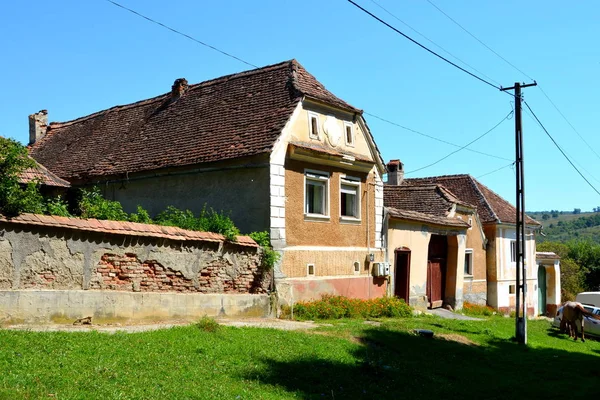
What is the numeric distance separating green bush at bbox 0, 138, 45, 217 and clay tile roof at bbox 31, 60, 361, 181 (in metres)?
6.77

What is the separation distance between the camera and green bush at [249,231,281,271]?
16.7 metres

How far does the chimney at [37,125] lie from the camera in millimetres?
29062

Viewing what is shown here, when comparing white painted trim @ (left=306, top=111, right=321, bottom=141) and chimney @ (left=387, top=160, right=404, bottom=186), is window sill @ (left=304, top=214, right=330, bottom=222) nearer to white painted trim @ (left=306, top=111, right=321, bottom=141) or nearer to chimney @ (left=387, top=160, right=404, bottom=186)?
white painted trim @ (left=306, top=111, right=321, bottom=141)

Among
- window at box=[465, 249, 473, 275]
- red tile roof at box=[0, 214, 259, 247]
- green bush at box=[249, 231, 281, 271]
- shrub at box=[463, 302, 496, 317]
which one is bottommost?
shrub at box=[463, 302, 496, 317]

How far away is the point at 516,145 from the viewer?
1945cm

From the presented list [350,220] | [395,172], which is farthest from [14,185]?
[395,172]

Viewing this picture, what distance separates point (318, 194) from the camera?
19.4 meters

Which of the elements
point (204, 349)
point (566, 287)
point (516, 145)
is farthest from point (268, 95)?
point (566, 287)

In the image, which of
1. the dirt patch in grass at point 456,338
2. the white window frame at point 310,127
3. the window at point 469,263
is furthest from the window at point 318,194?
the window at point 469,263

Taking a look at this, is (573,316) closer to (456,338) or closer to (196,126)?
(456,338)

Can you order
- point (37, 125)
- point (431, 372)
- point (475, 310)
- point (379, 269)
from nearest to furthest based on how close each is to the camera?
point (431, 372)
point (379, 269)
point (475, 310)
point (37, 125)

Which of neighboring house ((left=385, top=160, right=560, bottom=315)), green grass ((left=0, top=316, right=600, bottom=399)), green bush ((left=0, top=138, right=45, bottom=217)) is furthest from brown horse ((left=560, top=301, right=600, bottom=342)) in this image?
green bush ((left=0, top=138, right=45, bottom=217))

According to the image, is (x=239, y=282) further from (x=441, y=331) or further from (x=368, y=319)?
(x=441, y=331)

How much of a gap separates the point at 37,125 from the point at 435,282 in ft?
64.4
